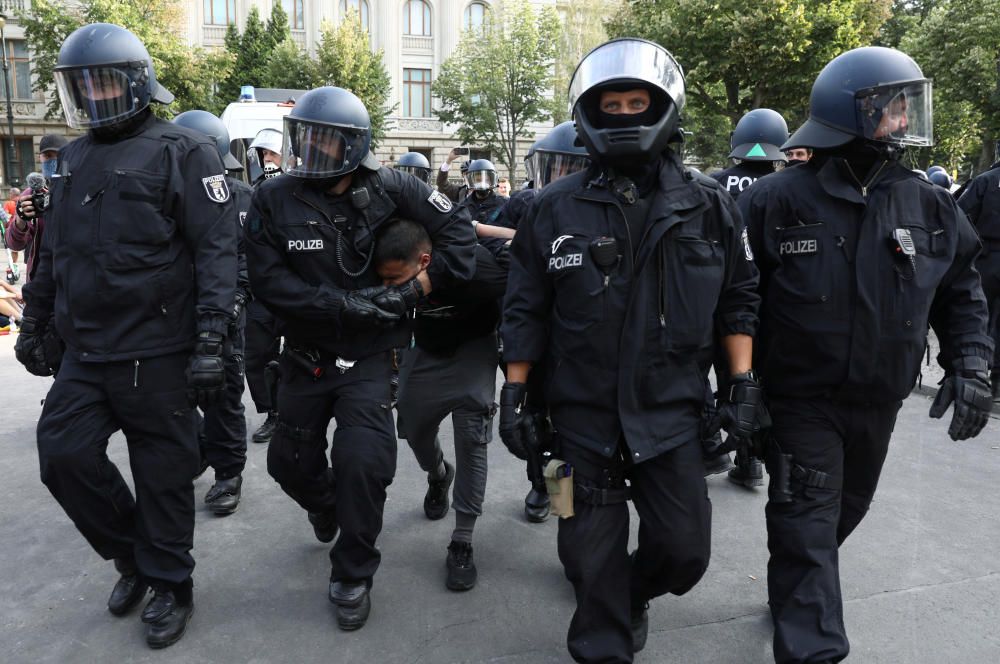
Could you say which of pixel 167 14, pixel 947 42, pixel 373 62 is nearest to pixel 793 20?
pixel 947 42

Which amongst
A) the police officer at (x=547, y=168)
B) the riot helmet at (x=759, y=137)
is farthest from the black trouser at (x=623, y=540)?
the riot helmet at (x=759, y=137)

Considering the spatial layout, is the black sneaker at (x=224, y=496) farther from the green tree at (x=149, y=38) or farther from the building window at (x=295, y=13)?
the building window at (x=295, y=13)

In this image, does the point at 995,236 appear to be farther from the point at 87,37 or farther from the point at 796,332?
the point at 87,37

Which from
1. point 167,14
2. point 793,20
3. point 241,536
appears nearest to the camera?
point 241,536

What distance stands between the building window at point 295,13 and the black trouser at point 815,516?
1627 inches

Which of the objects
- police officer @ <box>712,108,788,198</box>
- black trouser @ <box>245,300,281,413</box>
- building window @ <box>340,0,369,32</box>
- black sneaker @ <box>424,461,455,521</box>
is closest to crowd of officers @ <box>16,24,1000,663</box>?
black sneaker @ <box>424,461,455,521</box>

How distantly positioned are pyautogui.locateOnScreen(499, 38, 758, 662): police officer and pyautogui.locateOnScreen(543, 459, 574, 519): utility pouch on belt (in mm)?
41

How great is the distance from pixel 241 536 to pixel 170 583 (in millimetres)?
981

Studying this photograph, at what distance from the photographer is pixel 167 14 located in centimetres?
2958

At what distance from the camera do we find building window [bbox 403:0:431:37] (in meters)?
40.9

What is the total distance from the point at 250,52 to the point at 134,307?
3657cm

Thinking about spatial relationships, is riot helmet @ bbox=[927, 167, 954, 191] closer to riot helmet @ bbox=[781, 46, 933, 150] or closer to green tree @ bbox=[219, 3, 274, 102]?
riot helmet @ bbox=[781, 46, 933, 150]

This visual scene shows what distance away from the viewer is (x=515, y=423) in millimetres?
2736

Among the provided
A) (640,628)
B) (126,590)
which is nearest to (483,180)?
(126,590)
